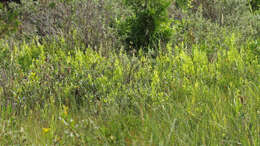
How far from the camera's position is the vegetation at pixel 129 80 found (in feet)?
8.32

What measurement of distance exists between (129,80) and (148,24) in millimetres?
1812

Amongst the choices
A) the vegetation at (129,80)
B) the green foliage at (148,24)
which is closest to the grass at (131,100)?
the vegetation at (129,80)

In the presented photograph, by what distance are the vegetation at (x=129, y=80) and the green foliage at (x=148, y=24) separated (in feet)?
0.05

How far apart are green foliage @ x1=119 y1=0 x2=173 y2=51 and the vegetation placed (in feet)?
0.05

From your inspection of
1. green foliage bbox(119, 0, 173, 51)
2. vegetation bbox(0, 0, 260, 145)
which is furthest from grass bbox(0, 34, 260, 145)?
green foliage bbox(119, 0, 173, 51)

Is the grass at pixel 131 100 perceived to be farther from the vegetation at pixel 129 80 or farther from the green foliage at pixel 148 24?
the green foliage at pixel 148 24

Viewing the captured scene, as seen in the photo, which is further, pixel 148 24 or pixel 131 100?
pixel 148 24

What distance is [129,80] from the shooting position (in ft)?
13.0

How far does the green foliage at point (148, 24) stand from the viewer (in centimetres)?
547

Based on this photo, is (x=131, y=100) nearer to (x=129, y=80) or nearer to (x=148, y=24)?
(x=129, y=80)

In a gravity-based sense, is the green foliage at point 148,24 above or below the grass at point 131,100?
above

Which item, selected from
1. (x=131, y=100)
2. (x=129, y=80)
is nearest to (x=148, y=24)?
(x=129, y=80)

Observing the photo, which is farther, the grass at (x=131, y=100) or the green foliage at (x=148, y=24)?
the green foliage at (x=148, y=24)

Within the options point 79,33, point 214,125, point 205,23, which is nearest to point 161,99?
point 214,125
